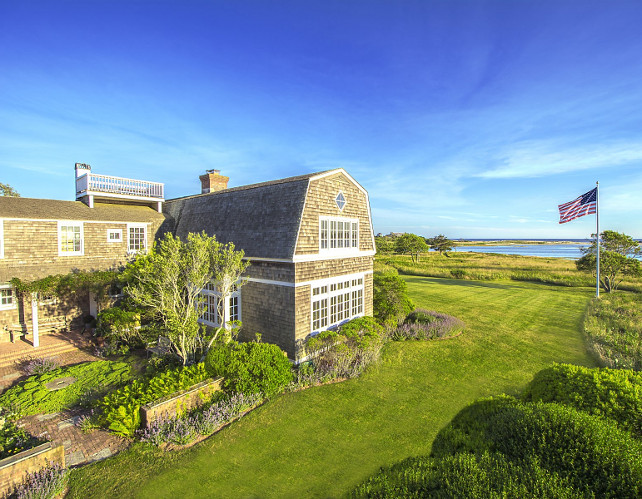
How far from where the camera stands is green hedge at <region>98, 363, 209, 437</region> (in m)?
7.30

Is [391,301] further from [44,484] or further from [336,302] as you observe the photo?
[44,484]

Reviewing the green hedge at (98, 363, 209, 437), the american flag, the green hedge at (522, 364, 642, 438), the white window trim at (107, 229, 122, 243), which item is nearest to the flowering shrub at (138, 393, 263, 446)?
the green hedge at (98, 363, 209, 437)

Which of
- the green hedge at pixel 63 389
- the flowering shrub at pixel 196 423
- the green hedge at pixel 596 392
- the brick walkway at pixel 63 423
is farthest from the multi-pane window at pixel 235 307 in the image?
the green hedge at pixel 596 392

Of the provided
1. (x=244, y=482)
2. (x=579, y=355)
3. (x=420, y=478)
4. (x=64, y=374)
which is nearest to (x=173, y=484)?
(x=244, y=482)

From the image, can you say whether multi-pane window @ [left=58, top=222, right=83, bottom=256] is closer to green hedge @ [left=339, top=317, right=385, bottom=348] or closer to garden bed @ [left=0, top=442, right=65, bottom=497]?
garden bed @ [left=0, top=442, right=65, bottom=497]

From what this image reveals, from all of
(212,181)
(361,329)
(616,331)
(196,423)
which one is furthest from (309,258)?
(616,331)

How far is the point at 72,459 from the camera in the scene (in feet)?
21.9

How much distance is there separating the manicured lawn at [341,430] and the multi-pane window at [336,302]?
2397 millimetres

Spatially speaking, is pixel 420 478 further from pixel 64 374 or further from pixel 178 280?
pixel 64 374

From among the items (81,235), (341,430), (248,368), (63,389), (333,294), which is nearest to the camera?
(341,430)

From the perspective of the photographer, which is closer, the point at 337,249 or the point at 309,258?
the point at 309,258

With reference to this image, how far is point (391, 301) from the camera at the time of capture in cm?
1630

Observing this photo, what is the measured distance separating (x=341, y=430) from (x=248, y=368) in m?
3.11

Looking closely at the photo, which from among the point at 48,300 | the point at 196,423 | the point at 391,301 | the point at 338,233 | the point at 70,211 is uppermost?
the point at 70,211
